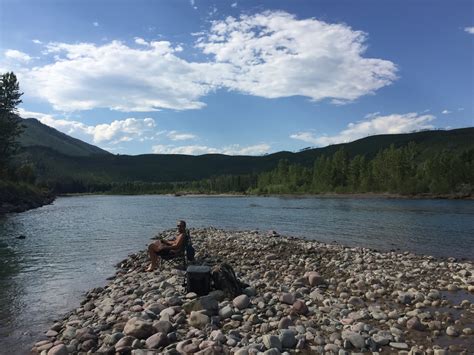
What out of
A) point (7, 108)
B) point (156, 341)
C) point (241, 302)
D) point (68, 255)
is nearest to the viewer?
point (156, 341)

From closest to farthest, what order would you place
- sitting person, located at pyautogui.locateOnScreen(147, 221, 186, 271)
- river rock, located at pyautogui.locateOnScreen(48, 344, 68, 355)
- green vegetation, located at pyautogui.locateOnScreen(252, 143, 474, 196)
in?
1. river rock, located at pyautogui.locateOnScreen(48, 344, 68, 355)
2. sitting person, located at pyautogui.locateOnScreen(147, 221, 186, 271)
3. green vegetation, located at pyautogui.locateOnScreen(252, 143, 474, 196)

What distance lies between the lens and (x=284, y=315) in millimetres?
11609

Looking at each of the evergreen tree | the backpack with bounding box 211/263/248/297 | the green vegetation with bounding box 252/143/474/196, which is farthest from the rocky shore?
the green vegetation with bounding box 252/143/474/196

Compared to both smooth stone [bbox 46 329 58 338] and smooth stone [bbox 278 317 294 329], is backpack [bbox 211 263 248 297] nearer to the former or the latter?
smooth stone [bbox 278 317 294 329]

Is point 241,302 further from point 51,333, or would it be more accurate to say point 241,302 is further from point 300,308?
point 51,333

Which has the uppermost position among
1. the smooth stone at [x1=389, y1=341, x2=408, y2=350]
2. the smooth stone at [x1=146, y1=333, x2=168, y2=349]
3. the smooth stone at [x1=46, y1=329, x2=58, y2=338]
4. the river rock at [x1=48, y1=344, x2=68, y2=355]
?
the smooth stone at [x1=146, y1=333, x2=168, y2=349]

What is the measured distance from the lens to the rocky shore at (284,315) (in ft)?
31.5

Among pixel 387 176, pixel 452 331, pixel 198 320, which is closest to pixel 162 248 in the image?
pixel 198 320

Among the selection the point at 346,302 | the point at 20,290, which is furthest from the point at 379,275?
the point at 20,290

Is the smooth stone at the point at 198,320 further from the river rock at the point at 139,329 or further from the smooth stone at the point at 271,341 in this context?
the smooth stone at the point at 271,341

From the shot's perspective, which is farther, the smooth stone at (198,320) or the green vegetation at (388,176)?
the green vegetation at (388,176)

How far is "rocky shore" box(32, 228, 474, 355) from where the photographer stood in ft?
31.5

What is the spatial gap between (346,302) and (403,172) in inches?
5652

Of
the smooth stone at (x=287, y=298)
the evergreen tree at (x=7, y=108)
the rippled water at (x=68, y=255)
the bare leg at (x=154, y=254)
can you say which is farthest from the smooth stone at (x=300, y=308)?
the evergreen tree at (x=7, y=108)
